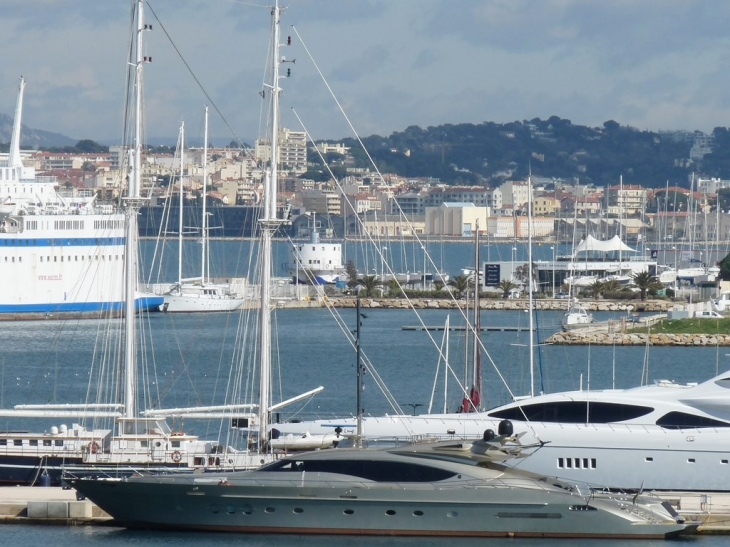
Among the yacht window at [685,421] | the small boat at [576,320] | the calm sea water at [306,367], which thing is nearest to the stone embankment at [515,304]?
the calm sea water at [306,367]

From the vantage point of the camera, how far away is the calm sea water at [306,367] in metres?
17.1

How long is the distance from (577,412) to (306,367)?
1936 cm

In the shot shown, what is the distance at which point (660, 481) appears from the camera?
18500mm

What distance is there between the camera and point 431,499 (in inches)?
649

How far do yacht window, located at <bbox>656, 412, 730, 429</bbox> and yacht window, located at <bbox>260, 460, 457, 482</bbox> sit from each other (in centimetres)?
366

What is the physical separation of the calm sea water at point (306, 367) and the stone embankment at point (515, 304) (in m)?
3.03

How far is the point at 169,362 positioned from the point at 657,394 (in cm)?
2143

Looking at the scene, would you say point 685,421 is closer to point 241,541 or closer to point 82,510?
point 241,541

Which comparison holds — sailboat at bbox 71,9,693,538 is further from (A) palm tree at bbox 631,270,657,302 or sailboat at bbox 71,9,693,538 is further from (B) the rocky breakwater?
(A) palm tree at bbox 631,270,657,302

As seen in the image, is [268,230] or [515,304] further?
[515,304]

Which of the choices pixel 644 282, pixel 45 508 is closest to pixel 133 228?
pixel 45 508

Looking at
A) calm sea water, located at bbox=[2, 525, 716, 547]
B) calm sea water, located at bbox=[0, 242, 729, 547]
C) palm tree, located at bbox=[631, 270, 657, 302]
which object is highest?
palm tree, located at bbox=[631, 270, 657, 302]

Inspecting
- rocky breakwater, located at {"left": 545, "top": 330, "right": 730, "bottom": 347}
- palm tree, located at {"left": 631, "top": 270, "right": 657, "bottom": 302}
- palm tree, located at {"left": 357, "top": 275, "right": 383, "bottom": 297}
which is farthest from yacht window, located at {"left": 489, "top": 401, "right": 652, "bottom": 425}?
palm tree, located at {"left": 357, "top": 275, "right": 383, "bottom": 297}

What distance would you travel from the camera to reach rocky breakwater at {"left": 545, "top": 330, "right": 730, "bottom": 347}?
45.0m
